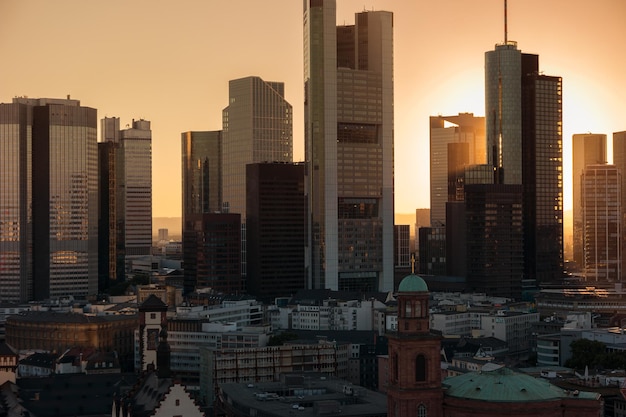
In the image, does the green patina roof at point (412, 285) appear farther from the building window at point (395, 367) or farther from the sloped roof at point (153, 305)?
the sloped roof at point (153, 305)

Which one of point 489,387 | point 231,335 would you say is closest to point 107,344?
point 231,335

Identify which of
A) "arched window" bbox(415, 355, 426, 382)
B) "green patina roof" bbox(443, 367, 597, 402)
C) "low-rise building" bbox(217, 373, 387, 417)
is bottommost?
"low-rise building" bbox(217, 373, 387, 417)

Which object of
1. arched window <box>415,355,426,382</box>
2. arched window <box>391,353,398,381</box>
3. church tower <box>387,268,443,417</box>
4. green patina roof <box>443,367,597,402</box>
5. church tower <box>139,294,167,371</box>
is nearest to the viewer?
green patina roof <box>443,367,597,402</box>

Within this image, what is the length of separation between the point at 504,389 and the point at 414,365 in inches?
257

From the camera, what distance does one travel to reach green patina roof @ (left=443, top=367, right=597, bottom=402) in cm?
8912

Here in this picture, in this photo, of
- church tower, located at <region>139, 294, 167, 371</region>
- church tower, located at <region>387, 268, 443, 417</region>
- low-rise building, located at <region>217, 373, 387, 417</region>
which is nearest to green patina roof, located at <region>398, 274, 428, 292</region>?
church tower, located at <region>387, 268, 443, 417</region>

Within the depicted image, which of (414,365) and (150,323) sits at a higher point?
(150,323)

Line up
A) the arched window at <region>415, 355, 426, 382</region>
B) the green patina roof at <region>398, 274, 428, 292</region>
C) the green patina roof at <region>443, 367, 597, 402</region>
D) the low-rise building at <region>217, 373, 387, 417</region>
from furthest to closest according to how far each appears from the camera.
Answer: the low-rise building at <region>217, 373, 387, 417</region> < the green patina roof at <region>398, 274, 428, 292</region> < the arched window at <region>415, 355, 426, 382</region> < the green patina roof at <region>443, 367, 597, 402</region>

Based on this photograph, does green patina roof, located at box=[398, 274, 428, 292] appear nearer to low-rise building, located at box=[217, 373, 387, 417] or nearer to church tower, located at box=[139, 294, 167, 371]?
low-rise building, located at box=[217, 373, 387, 417]

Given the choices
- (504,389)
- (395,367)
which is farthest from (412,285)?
(504,389)

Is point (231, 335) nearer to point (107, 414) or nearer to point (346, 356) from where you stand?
point (346, 356)

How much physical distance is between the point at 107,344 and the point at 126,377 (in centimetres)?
5304

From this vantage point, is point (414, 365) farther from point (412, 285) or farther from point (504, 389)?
point (504, 389)

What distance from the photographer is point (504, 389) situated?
89.6 m
